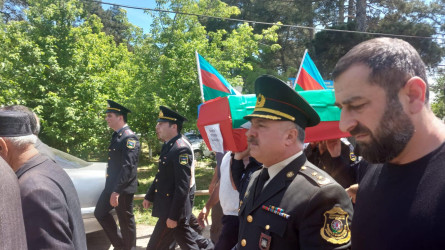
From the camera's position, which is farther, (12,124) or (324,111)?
(324,111)

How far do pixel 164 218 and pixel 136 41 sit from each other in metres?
7.09

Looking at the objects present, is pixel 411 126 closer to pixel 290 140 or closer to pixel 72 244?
pixel 290 140

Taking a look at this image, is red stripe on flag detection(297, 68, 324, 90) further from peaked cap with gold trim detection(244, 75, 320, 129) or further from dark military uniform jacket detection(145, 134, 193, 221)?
peaked cap with gold trim detection(244, 75, 320, 129)

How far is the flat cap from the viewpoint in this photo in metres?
2.16

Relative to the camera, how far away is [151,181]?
11023mm

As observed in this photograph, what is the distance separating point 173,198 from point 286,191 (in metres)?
2.73

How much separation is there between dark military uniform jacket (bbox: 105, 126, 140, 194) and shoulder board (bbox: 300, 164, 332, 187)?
3.54m

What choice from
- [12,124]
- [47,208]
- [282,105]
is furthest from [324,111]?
[12,124]

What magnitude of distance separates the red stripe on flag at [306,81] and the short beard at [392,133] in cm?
298

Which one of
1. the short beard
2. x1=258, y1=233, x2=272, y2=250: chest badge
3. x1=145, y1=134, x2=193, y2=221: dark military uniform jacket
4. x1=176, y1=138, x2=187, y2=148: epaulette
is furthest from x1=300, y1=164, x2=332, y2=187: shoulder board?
x1=176, y1=138, x2=187, y2=148: epaulette

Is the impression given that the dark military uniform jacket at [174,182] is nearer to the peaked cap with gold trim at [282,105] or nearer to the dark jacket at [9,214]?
the peaked cap with gold trim at [282,105]

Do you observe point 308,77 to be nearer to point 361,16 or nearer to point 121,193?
point 121,193

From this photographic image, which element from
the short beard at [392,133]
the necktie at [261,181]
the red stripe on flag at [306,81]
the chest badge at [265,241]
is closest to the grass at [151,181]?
the red stripe on flag at [306,81]

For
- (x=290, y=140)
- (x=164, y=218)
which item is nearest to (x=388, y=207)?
(x=290, y=140)
